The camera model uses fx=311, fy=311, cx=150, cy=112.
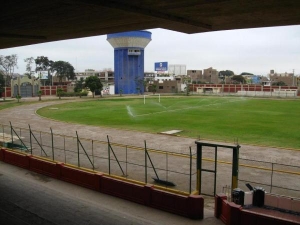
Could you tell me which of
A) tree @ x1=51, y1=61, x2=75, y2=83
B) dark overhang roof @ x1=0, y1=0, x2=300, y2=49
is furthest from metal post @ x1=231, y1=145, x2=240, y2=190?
tree @ x1=51, y1=61, x2=75, y2=83

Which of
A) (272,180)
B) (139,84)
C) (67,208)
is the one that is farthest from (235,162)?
(139,84)

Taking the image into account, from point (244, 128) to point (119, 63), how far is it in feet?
309

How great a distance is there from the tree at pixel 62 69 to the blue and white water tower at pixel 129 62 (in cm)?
5313

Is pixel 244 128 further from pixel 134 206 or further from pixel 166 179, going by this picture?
pixel 134 206

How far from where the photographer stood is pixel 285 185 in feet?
55.7

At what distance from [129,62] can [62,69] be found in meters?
60.2

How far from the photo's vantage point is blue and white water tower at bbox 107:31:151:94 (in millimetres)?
121688

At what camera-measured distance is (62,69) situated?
559 feet

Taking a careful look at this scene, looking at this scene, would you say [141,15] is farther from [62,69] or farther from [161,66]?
[62,69]

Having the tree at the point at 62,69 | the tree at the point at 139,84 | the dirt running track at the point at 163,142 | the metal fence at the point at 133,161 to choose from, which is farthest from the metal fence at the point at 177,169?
the tree at the point at 62,69

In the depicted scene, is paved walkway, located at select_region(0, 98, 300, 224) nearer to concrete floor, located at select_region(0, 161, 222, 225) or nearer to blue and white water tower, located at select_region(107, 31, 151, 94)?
concrete floor, located at select_region(0, 161, 222, 225)

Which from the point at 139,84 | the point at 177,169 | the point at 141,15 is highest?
the point at 141,15

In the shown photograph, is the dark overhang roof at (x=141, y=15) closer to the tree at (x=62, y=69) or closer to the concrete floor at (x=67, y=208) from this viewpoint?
the concrete floor at (x=67, y=208)

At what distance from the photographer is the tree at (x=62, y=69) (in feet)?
552
